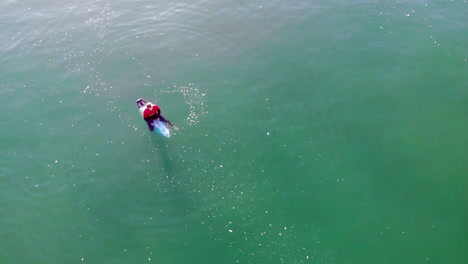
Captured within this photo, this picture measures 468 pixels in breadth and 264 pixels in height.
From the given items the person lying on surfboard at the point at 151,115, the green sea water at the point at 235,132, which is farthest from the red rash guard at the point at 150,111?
the green sea water at the point at 235,132

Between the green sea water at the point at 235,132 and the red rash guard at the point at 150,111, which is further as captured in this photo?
the red rash guard at the point at 150,111

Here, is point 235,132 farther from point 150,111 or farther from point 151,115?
point 150,111

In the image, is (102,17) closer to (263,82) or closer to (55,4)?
(55,4)

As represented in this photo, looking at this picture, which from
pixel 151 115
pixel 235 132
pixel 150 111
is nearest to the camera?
pixel 150 111

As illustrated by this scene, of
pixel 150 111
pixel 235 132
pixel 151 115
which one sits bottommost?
pixel 235 132

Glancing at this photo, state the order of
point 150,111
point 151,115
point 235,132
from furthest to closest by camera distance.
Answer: point 235,132 < point 151,115 < point 150,111

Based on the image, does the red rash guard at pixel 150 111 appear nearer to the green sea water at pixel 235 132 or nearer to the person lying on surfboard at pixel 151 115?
the person lying on surfboard at pixel 151 115

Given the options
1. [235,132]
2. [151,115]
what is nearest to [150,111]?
[151,115]
